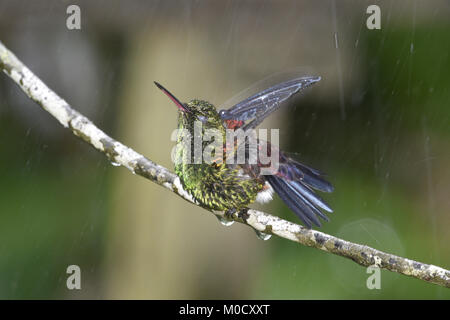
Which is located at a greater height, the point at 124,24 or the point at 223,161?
the point at 124,24

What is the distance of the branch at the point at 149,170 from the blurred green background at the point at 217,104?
172 cm

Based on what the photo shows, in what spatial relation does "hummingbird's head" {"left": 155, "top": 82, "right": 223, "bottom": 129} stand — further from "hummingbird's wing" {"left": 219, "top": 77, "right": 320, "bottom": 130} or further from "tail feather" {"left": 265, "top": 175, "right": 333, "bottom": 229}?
"tail feather" {"left": 265, "top": 175, "right": 333, "bottom": 229}

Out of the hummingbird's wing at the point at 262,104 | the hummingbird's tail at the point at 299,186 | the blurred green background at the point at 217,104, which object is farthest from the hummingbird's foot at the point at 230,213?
the blurred green background at the point at 217,104

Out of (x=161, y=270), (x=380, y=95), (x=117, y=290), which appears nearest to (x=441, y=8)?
(x=380, y=95)

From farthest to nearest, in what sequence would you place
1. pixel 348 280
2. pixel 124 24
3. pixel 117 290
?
1. pixel 348 280
2. pixel 117 290
3. pixel 124 24

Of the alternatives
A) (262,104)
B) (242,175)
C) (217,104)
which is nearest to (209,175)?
(242,175)

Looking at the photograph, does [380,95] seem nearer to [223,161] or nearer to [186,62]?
[186,62]

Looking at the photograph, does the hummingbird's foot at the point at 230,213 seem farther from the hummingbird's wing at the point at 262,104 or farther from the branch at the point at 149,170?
Result: the hummingbird's wing at the point at 262,104

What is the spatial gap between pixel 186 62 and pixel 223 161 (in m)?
2.07

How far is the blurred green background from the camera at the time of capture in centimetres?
399

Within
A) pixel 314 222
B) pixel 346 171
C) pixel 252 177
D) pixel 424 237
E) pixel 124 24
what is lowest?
pixel 314 222

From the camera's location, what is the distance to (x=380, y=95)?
5672 millimetres

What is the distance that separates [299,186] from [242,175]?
0.23 metres

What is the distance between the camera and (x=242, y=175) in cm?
219
